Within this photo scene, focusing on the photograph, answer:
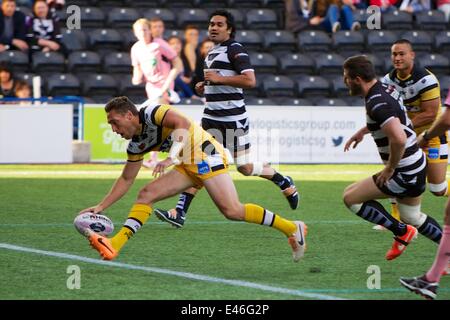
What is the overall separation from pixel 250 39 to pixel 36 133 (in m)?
5.27

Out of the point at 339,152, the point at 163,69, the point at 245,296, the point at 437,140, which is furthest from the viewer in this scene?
the point at 339,152

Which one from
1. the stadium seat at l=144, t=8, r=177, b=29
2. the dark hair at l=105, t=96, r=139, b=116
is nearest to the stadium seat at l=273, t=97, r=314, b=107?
the stadium seat at l=144, t=8, r=177, b=29

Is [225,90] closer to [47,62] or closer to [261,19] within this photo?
[47,62]

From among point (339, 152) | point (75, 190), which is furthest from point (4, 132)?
point (339, 152)

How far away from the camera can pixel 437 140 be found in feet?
35.7

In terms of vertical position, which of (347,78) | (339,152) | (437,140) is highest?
(347,78)

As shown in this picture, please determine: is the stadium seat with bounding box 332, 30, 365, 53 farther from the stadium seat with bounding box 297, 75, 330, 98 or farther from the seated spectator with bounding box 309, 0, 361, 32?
the stadium seat with bounding box 297, 75, 330, 98

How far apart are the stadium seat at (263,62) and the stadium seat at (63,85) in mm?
3465

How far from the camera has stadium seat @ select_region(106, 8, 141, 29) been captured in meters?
22.0

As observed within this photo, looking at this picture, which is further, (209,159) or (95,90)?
(95,90)

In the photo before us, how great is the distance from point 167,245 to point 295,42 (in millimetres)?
13121

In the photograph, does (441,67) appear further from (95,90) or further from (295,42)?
(95,90)

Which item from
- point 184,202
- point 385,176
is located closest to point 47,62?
point 184,202

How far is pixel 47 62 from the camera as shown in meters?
20.8
